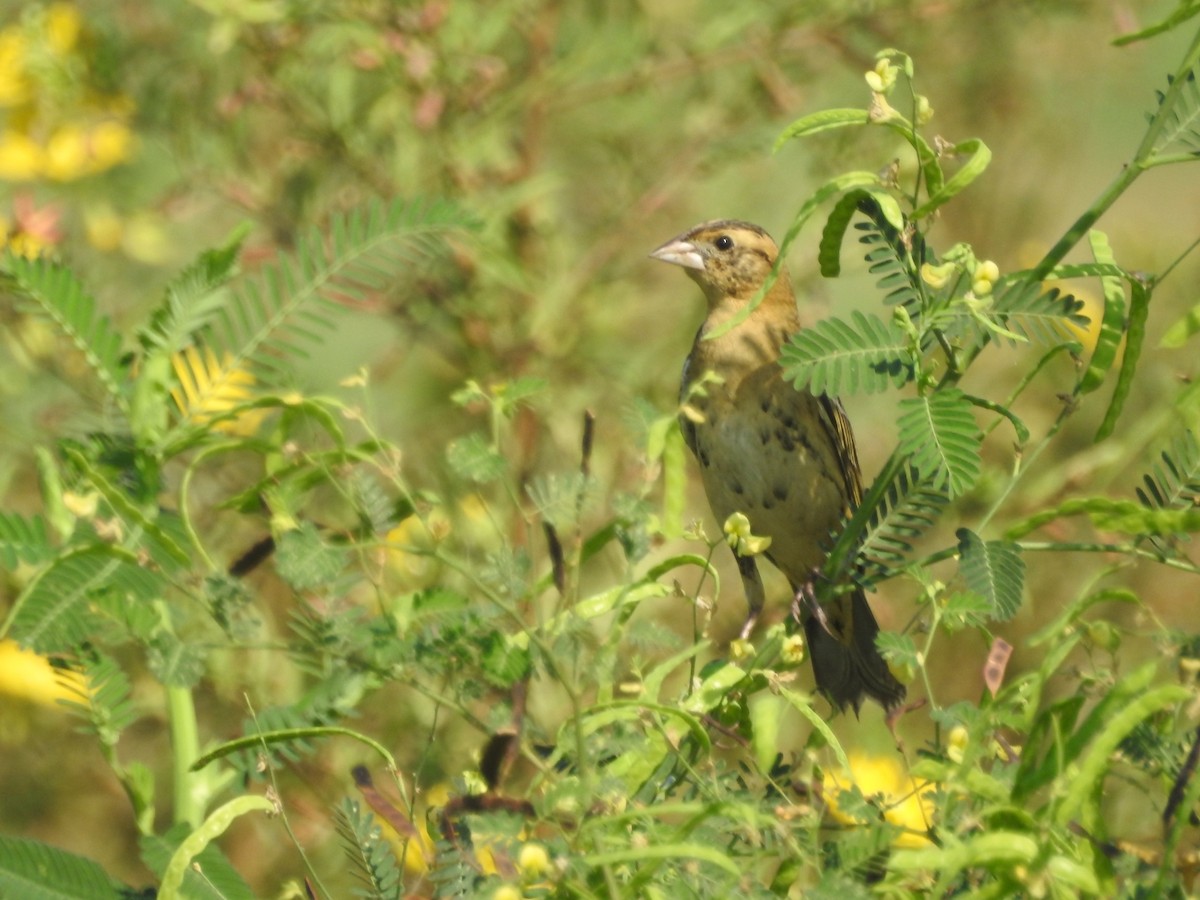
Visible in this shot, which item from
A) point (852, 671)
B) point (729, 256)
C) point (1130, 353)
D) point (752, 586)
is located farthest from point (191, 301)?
point (729, 256)

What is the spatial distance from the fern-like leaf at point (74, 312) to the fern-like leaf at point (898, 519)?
0.88m

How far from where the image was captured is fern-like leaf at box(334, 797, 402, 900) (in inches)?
55.7

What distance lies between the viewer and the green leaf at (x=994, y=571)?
147 cm

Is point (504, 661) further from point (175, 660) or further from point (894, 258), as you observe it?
point (894, 258)

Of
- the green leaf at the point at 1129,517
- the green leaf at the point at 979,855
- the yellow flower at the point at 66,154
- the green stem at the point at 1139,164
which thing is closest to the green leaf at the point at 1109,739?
the green leaf at the point at 979,855

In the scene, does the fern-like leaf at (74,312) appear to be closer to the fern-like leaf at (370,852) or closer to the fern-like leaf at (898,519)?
the fern-like leaf at (370,852)

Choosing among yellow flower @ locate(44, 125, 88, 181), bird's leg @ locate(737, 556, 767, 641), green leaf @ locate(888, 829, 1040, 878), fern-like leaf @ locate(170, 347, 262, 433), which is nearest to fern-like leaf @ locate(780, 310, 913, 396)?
green leaf @ locate(888, 829, 1040, 878)

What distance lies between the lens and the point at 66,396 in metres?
3.34

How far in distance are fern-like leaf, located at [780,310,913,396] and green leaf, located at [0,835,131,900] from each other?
87 cm

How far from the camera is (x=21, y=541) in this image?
1.63 metres

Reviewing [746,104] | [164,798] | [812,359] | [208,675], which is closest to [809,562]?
[746,104]

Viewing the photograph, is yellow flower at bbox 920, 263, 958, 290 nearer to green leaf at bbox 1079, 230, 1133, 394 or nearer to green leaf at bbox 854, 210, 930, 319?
green leaf at bbox 854, 210, 930, 319

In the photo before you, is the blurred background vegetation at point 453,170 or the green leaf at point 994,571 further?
the blurred background vegetation at point 453,170

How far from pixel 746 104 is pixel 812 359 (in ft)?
7.40
